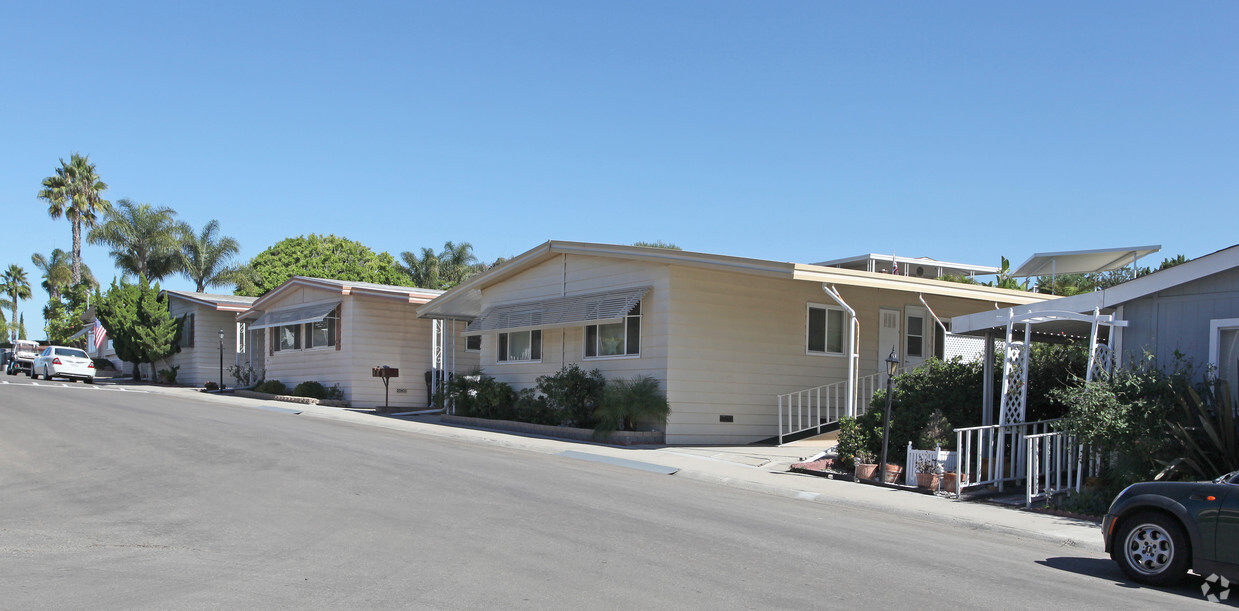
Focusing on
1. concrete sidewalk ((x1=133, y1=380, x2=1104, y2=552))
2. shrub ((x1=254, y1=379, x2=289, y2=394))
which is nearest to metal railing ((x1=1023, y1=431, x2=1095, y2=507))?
concrete sidewalk ((x1=133, y1=380, x2=1104, y2=552))

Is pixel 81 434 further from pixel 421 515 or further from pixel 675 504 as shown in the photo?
pixel 675 504

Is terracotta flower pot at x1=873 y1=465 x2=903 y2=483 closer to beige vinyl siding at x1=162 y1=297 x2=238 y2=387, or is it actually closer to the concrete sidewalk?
the concrete sidewalk

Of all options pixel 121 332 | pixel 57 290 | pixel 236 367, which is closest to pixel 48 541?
pixel 236 367

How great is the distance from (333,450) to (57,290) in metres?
78.4

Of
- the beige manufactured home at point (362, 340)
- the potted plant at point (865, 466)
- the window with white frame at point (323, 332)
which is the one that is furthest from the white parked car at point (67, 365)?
the potted plant at point (865, 466)

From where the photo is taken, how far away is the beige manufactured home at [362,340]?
27141 millimetres

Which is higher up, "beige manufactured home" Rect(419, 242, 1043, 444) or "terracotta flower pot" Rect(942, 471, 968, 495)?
"beige manufactured home" Rect(419, 242, 1043, 444)

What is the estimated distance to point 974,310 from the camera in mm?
20859

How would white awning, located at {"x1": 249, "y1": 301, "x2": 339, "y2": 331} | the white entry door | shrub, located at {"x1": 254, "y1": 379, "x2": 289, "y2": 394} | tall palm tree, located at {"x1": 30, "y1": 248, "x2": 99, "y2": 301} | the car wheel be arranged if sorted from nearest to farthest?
the car wheel → the white entry door → white awning, located at {"x1": 249, "y1": 301, "x2": 339, "y2": 331} → shrub, located at {"x1": 254, "y1": 379, "x2": 289, "y2": 394} → tall palm tree, located at {"x1": 30, "y1": 248, "x2": 99, "y2": 301}

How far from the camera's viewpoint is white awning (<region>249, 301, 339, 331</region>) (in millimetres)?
27969

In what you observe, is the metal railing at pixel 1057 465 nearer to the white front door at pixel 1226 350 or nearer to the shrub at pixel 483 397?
the white front door at pixel 1226 350

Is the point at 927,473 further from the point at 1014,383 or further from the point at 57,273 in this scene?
the point at 57,273

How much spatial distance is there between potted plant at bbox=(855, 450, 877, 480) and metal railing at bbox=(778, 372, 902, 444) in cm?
434

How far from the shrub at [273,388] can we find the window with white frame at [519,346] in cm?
1050
